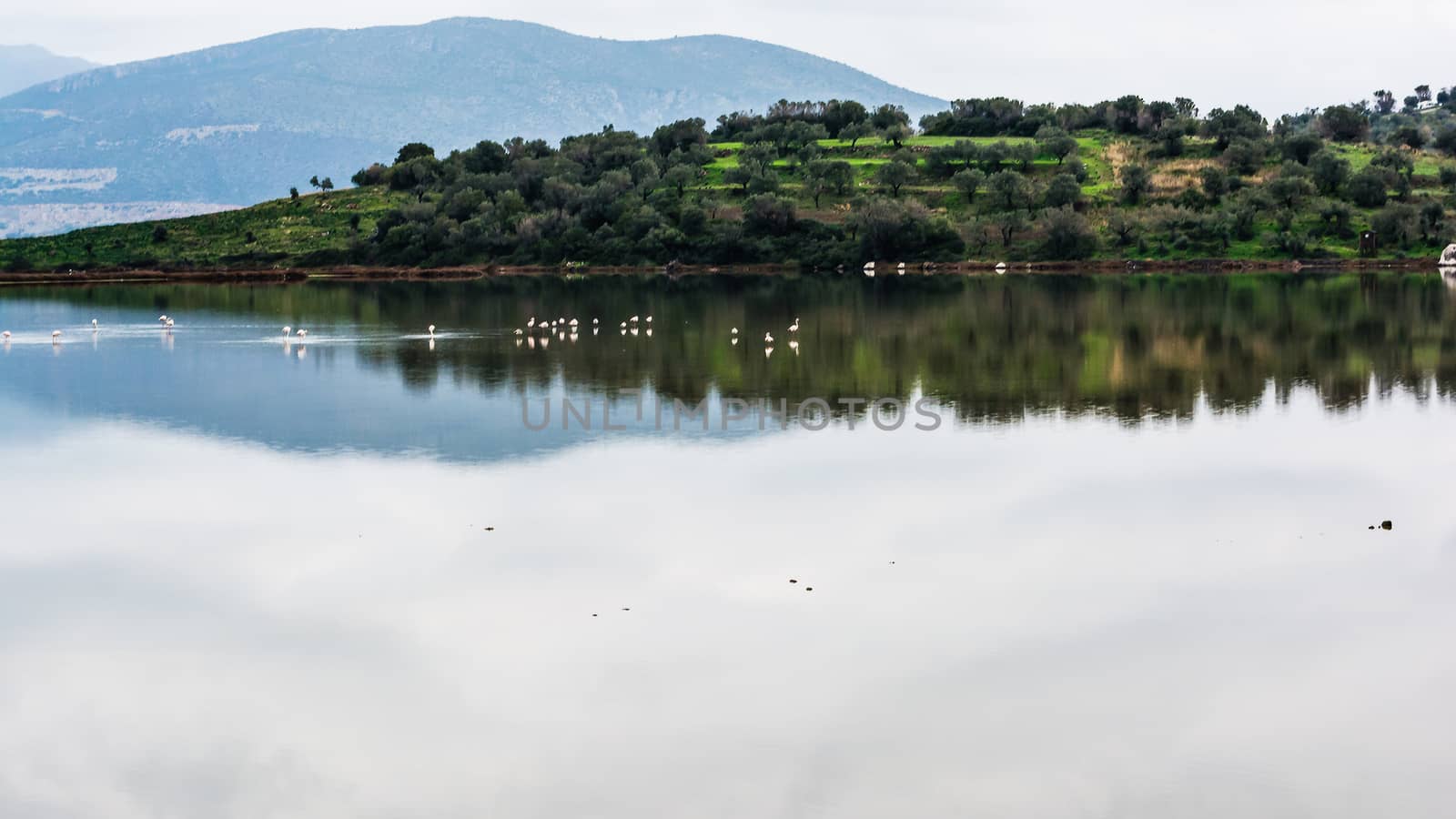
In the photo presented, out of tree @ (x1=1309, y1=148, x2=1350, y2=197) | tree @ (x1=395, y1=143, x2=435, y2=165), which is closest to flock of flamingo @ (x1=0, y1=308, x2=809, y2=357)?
tree @ (x1=1309, y1=148, x2=1350, y2=197)

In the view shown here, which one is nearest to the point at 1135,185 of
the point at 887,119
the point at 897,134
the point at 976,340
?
the point at 897,134

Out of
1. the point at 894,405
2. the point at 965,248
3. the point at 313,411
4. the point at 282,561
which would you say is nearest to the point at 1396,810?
the point at 282,561

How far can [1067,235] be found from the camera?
404 feet

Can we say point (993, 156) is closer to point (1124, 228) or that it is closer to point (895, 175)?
point (895, 175)

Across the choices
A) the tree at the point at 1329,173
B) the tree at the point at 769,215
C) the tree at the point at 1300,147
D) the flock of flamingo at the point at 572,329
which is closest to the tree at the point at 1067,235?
the tree at the point at 1329,173

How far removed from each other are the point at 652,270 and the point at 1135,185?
4263cm

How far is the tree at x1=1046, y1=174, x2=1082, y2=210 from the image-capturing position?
416 feet

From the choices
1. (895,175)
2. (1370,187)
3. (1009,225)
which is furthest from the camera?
(895,175)

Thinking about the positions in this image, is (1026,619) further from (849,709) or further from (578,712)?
(578,712)

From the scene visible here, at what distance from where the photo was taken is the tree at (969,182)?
134125 millimetres

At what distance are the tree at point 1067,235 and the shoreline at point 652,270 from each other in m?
1.19

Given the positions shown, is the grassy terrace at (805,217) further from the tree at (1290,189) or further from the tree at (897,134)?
the tree at (1290,189)

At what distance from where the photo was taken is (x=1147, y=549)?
2439 centimetres

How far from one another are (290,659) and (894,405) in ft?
78.2
